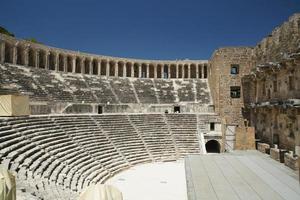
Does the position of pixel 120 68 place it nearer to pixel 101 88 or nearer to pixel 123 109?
pixel 101 88

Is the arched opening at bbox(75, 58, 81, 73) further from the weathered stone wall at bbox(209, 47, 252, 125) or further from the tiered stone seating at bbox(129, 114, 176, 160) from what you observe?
the weathered stone wall at bbox(209, 47, 252, 125)

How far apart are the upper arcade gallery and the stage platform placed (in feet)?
69.8

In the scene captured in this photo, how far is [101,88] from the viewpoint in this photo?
115 feet

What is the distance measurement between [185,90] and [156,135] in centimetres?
1316

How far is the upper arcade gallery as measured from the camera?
3024 cm

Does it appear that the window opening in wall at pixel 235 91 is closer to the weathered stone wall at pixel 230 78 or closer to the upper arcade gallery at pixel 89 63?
the weathered stone wall at pixel 230 78

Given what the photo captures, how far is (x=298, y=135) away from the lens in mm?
17547

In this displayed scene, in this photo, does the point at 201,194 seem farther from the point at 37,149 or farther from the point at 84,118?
the point at 84,118

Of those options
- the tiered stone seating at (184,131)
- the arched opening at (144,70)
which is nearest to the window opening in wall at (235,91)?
the tiered stone seating at (184,131)

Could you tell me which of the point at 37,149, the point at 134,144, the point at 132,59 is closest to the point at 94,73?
the point at 132,59

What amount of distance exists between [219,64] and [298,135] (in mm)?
14272

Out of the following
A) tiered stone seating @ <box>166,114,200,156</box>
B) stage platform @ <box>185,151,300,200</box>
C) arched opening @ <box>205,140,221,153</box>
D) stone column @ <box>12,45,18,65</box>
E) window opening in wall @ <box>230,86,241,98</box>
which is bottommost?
arched opening @ <box>205,140,221,153</box>

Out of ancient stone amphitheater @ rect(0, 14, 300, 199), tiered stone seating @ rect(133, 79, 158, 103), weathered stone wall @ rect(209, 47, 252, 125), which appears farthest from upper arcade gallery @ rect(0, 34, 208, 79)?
weathered stone wall @ rect(209, 47, 252, 125)

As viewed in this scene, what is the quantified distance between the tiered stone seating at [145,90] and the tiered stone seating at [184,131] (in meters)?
6.15
